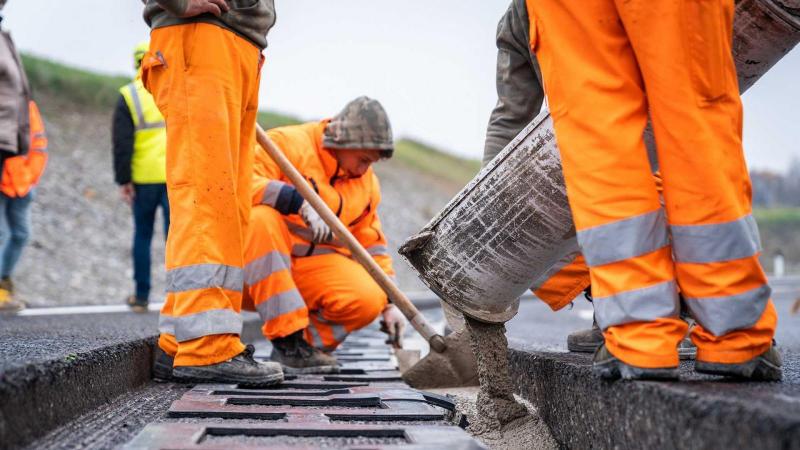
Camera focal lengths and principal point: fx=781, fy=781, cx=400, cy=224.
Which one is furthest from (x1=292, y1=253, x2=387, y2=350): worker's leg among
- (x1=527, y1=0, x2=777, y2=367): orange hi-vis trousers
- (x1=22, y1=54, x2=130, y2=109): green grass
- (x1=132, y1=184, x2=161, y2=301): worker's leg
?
(x1=22, y1=54, x2=130, y2=109): green grass

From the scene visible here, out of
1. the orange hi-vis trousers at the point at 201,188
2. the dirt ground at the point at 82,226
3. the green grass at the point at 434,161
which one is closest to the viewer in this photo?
the orange hi-vis trousers at the point at 201,188

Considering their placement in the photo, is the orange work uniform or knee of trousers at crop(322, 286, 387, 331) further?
knee of trousers at crop(322, 286, 387, 331)

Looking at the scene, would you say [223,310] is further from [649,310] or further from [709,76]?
[709,76]

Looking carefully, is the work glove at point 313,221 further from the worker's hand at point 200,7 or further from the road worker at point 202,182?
the worker's hand at point 200,7

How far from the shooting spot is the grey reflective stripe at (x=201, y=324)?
2.79 m

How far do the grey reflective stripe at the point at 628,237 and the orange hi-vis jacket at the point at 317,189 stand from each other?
2.20 meters

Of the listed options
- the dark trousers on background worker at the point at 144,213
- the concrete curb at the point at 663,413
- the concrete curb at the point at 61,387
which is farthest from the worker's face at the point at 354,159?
the dark trousers on background worker at the point at 144,213

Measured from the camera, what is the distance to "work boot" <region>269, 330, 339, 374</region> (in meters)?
3.70

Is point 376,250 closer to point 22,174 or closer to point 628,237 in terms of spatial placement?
point 628,237

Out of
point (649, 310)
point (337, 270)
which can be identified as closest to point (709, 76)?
point (649, 310)

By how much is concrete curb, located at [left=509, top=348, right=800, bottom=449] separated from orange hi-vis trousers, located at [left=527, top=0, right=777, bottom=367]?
12 centimetres

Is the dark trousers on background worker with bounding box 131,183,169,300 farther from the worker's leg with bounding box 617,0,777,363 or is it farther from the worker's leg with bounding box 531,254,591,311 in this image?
the worker's leg with bounding box 617,0,777,363

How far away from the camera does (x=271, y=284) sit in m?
3.66

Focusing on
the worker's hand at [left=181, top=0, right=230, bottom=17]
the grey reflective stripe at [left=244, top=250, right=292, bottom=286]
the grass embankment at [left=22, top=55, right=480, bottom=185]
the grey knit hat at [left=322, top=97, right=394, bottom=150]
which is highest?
the grass embankment at [left=22, top=55, right=480, bottom=185]
